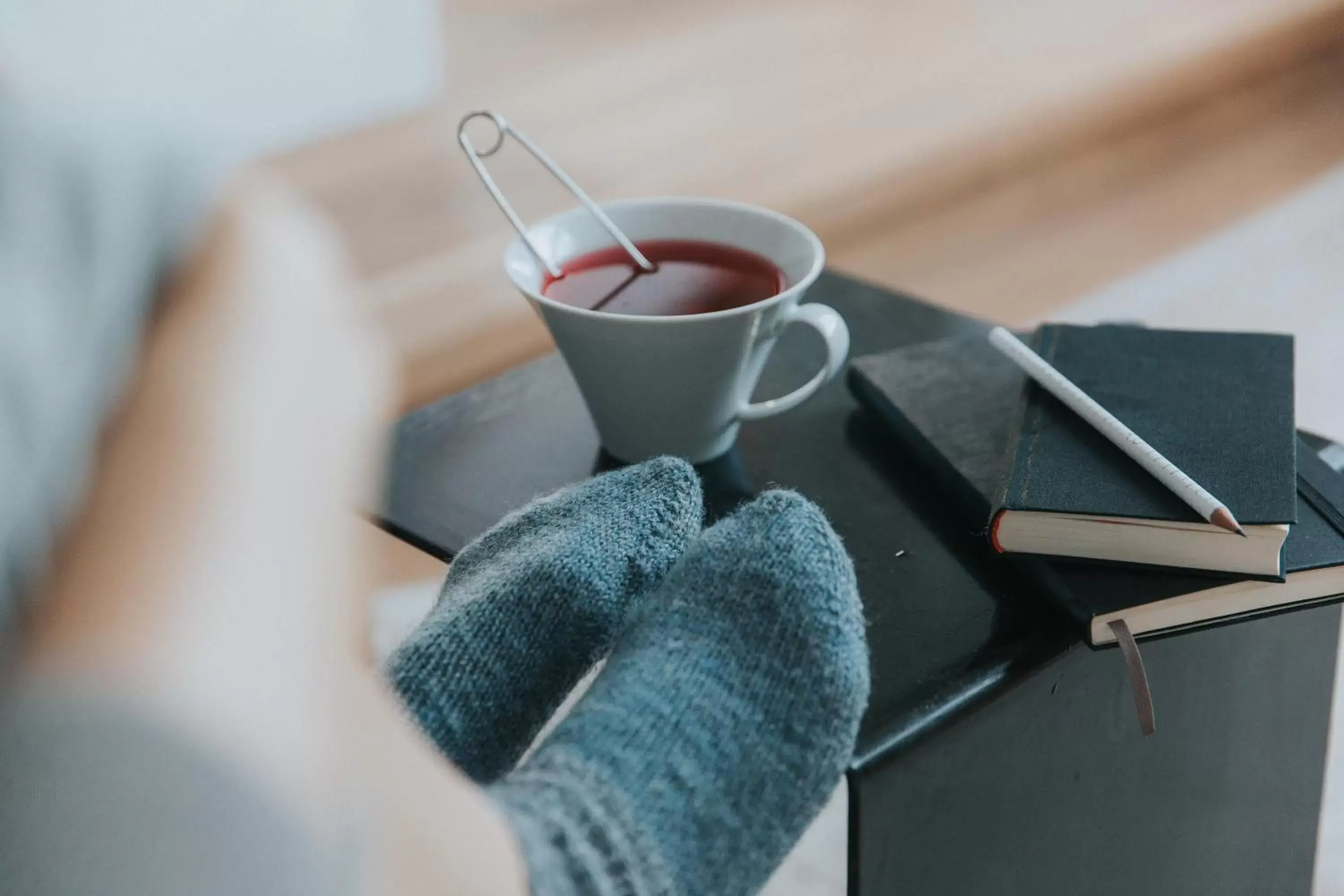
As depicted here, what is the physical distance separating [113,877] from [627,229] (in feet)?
1.43

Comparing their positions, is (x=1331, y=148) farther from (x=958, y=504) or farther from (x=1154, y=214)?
(x=958, y=504)

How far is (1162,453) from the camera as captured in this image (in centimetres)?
45

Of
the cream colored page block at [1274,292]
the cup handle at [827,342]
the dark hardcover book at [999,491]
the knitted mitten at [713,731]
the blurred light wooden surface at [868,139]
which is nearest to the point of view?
the knitted mitten at [713,731]

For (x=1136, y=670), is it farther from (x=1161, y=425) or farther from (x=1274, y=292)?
(x=1274, y=292)

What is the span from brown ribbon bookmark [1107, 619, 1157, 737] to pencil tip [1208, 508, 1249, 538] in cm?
5

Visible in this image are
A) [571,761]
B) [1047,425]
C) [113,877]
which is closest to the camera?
[113,877]

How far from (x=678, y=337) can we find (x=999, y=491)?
5.4 inches

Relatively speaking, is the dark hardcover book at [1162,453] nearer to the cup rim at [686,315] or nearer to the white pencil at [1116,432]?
the white pencil at [1116,432]

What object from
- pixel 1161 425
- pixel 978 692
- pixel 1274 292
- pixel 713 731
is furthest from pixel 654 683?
pixel 1274 292

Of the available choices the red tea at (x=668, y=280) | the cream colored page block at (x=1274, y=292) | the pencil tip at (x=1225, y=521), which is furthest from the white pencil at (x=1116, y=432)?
the cream colored page block at (x=1274, y=292)

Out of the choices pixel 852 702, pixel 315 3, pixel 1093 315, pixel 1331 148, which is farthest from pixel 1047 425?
pixel 1331 148

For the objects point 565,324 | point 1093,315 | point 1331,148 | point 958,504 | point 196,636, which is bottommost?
point 1331,148

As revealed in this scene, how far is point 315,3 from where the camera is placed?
1.53 meters

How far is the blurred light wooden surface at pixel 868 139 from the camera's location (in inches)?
55.5
